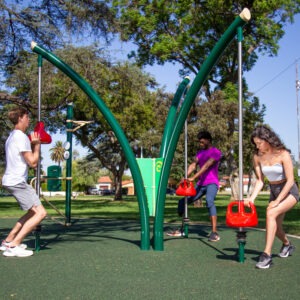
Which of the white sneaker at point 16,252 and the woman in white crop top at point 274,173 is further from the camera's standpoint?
the white sneaker at point 16,252

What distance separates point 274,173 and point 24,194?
110 inches

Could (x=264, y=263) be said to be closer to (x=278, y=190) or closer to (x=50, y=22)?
(x=278, y=190)

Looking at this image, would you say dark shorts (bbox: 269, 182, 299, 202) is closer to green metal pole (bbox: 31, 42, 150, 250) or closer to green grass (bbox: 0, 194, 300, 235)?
green metal pole (bbox: 31, 42, 150, 250)

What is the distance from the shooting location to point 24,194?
546 cm

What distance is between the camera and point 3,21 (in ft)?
36.6

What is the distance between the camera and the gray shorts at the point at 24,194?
17.8ft

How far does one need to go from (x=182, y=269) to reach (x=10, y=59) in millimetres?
9059

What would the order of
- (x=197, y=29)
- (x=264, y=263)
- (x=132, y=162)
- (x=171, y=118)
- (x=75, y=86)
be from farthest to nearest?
(x=197, y=29), (x=75, y=86), (x=171, y=118), (x=132, y=162), (x=264, y=263)

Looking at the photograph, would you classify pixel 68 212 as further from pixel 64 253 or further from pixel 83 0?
pixel 83 0

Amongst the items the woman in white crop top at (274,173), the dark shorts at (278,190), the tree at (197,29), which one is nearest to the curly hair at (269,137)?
the woman in white crop top at (274,173)

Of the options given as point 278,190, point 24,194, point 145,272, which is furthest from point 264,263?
point 24,194

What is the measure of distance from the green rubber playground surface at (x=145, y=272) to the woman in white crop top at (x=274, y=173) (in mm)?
539

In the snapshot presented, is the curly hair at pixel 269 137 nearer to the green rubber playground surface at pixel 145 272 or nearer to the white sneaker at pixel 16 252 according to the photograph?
the green rubber playground surface at pixel 145 272

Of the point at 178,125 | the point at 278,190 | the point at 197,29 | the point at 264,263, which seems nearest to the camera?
the point at 264,263
